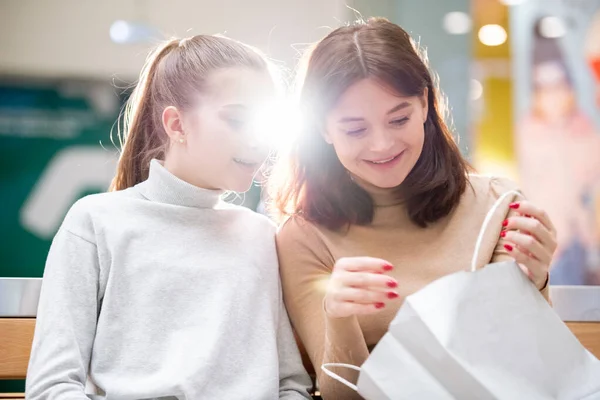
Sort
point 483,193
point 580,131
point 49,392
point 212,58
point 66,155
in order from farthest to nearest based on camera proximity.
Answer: point 66,155 → point 580,131 → point 483,193 → point 212,58 → point 49,392

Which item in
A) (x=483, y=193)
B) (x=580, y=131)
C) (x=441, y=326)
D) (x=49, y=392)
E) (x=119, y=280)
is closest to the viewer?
(x=441, y=326)

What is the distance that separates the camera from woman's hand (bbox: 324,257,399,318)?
0.99 metres

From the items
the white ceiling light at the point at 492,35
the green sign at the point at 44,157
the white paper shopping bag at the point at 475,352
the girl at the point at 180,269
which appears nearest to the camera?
the white paper shopping bag at the point at 475,352

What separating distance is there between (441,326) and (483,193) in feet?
1.73

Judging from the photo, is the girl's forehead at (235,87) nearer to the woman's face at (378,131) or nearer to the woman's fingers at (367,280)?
the woman's face at (378,131)

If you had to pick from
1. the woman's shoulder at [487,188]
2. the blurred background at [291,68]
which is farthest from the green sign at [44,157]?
the woman's shoulder at [487,188]

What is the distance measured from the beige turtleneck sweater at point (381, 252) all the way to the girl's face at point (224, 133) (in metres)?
0.18

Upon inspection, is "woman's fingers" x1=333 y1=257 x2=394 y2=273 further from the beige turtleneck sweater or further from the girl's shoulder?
the girl's shoulder

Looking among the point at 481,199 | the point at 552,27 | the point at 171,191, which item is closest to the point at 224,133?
the point at 171,191

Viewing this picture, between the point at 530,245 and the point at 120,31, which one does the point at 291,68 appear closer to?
the point at 120,31

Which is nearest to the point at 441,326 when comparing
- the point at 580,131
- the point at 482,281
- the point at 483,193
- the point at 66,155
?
the point at 482,281

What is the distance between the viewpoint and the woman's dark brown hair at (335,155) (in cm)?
127

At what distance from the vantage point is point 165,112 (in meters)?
1.30

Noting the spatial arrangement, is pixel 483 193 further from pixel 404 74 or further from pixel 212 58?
pixel 212 58
